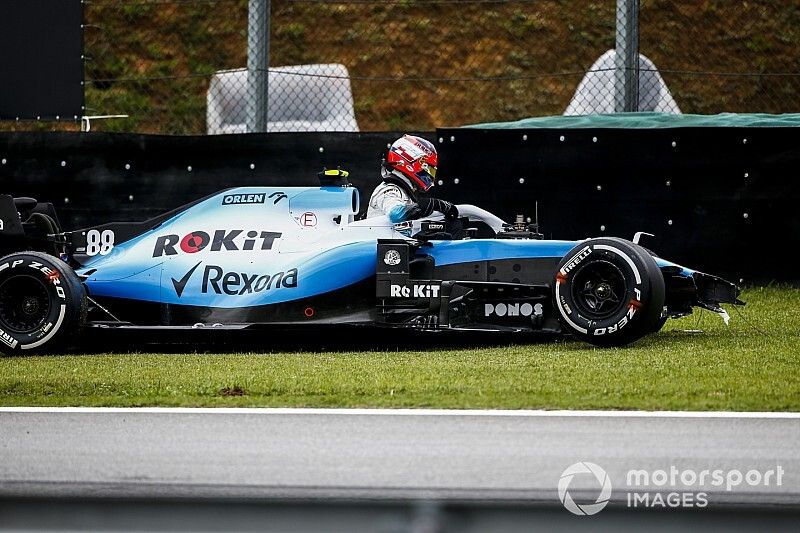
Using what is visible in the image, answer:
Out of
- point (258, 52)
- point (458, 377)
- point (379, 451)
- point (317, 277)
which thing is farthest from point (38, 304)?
point (379, 451)

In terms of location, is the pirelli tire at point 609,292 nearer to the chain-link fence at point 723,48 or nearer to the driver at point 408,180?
the driver at point 408,180

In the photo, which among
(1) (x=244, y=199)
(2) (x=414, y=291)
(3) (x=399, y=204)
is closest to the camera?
(2) (x=414, y=291)

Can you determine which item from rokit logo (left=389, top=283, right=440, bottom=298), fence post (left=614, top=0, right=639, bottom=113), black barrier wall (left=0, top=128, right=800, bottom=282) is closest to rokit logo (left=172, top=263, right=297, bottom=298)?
rokit logo (left=389, top=283, right=440, bottom=298)

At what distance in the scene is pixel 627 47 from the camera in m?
10.9

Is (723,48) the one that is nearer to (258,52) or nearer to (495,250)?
(258,52)

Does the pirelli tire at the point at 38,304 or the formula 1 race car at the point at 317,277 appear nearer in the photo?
the formula 1 race car at the point at 317,277

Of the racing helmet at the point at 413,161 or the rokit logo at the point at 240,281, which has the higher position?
the racing helmet at the point at 413,161

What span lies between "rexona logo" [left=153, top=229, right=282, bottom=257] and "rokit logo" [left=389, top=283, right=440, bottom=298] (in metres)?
0.96

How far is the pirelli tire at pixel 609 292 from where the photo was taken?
806cm

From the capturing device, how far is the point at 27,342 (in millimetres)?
8836

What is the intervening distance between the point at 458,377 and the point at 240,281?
2429 millimetres

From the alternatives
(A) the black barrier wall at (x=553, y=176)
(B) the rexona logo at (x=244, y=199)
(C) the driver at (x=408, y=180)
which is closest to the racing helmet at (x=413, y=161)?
(C) the driver at (x=408, y=180)

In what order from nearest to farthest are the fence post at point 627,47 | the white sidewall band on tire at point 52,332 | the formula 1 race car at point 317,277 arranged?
the formula 1 race car at point 317,277, the white sidewall band on tire at point 52,332, the fence post at point 627,47

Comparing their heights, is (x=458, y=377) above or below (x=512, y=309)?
below
